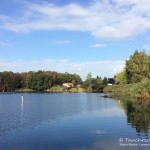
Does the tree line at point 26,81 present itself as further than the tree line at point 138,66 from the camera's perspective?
Yes

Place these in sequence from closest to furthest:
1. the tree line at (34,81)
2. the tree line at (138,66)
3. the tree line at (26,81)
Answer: the tree line at (138,66) < the tree line at (34,81) < the tree line at (26,81)

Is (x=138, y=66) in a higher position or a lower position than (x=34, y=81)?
higher

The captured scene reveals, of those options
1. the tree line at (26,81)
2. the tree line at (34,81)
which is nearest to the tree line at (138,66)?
the tree line at (34,81)

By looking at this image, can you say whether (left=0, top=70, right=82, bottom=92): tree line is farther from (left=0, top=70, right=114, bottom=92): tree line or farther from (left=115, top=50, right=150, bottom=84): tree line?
(left=115, top=50, right=150, bottom=84): tree line

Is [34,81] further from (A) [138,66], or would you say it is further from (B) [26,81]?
(A) [138,66]

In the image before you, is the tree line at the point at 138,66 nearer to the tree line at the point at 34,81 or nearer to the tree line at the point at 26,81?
the tree line at the point at 34,81

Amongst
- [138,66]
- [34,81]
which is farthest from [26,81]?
[138,66]

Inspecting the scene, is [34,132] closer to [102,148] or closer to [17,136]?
[17,136]

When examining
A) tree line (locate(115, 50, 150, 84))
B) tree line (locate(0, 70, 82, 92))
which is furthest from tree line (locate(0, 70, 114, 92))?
tree line (locate(115, 50, 150, 84))

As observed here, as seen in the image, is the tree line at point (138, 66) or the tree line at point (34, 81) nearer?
the tree line at point (138, 66)

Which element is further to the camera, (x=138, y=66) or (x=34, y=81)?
(x=34, y=81)

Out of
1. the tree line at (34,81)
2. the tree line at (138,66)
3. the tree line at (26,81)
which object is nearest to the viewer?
the tree line at (138,66)

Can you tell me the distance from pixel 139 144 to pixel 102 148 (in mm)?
3250

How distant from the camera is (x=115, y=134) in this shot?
29.2 m
